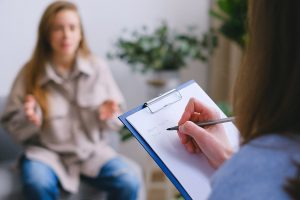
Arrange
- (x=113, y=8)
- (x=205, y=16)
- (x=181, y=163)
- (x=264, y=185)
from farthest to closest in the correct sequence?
(x=205, y=16), (x=113, y=8), (x=181, y=163), (x=264, y=185)

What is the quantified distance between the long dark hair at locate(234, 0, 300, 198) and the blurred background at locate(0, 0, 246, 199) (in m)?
1.55

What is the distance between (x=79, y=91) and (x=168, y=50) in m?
0.62

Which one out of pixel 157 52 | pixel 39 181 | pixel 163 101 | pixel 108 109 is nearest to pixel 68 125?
pixel 108 109

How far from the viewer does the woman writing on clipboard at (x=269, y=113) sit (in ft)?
1.53

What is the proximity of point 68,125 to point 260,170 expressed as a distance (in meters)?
1.46

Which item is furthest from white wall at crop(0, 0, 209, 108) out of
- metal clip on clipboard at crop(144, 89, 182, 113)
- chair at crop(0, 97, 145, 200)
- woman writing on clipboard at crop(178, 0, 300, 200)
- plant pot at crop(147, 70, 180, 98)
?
woman writing on clipboard at crop(178, 0, 300, 200)

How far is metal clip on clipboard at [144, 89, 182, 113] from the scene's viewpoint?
2.67ft

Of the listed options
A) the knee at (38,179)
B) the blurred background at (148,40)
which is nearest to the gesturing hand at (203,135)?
the knee at (38,179)

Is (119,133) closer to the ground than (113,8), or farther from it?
closer to the ground

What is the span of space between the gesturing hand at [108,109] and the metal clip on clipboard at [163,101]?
0.97m

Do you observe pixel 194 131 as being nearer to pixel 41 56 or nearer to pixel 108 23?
pixel 41 56

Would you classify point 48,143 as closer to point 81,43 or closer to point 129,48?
point 81,43

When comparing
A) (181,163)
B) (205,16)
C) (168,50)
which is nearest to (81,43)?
(168,50)

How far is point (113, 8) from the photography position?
248cm
